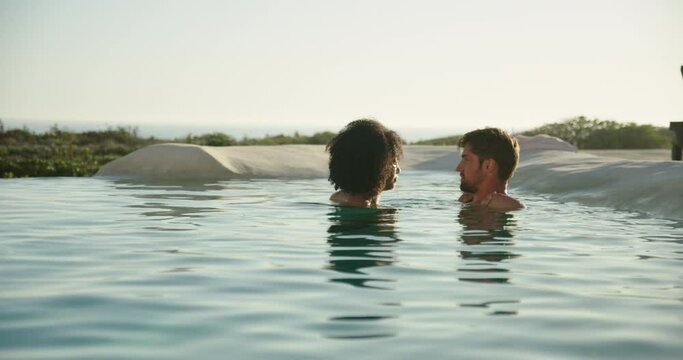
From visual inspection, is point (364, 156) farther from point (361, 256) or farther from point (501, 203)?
point (361, 256)

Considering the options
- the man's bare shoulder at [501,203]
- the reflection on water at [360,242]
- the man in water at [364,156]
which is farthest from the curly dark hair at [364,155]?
the man's bare shoulder at [501,203]

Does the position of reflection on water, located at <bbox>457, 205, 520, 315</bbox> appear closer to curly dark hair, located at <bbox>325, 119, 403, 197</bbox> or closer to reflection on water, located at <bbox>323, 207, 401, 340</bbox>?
reflection on water, located at <bbox>323, 207, 401, 340</bbox>

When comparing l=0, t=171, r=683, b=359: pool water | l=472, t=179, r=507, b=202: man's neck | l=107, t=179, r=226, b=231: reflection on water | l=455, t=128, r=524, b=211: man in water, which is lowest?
l=0, t=171, r=683, b=359: pool water

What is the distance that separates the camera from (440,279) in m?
4.82

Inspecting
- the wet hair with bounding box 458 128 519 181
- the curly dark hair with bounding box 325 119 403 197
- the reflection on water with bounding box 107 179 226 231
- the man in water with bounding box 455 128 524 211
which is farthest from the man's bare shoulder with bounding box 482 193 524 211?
the reflection on water with bounding box 107 179 226 231

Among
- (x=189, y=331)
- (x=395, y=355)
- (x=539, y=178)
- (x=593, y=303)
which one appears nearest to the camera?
(x=395, y=355)

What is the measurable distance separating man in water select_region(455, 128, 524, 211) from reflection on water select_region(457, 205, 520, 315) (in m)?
0.22

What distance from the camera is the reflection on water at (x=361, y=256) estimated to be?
363 cm

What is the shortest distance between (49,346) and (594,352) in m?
1.99

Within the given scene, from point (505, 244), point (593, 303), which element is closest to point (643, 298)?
point (593, 303)

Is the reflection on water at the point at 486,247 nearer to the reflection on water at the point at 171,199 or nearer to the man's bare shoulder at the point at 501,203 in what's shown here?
the man's bare shoulder at the point at 501,203

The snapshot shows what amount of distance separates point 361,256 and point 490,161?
11.4 ft

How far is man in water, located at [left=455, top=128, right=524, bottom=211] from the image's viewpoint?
28.8 feet

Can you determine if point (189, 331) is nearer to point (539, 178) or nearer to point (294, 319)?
point (294, 319)
